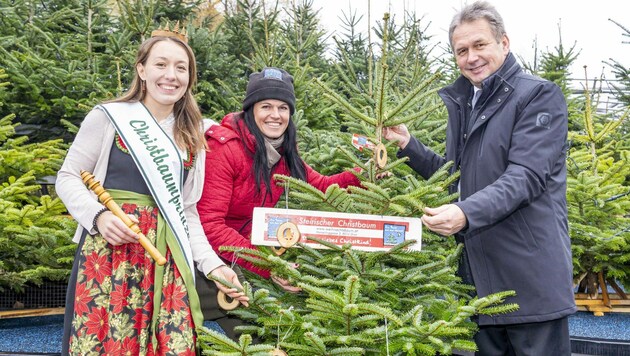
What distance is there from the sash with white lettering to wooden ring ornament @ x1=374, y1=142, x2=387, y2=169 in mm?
902

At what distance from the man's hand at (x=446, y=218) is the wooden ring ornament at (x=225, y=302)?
0.91 m

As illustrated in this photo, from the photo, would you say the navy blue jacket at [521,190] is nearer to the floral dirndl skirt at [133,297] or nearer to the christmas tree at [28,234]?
the floral dirndl skirt at [133,297]

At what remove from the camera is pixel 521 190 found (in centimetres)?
250

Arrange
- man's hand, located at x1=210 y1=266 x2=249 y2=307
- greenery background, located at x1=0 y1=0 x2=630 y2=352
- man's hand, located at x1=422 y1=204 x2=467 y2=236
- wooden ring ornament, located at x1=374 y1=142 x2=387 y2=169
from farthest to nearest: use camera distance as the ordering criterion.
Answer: greenery background, located at x1=0 y1=0 x2=630 y2=352, wooden ring ornament, located at x1=374 y1=142 x2=387 y2=169, man's hand, located at x1=210 y1=266 x2=249 y2=307, man's hand, located at x1=422 y1=204 x2=467 y2=236

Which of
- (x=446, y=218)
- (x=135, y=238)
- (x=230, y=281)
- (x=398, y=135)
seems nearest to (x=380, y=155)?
(x=398, y=135)

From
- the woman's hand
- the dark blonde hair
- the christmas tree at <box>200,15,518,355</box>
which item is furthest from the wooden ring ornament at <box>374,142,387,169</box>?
the woman's hand

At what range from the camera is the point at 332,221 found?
258 centimetres

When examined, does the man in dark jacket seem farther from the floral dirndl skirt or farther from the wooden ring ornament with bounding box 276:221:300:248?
the floral dirndl skirt

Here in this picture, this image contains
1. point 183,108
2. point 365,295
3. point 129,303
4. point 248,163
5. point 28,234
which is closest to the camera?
point 129,303

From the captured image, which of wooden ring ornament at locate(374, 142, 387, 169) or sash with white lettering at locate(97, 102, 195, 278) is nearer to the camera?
sash with white lettering at locate(97, 102, 195, 278)

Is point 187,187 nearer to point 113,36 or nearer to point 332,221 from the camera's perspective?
point 332,221

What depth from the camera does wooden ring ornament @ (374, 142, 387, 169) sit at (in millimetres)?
2762

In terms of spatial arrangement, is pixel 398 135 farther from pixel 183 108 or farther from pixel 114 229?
pixel 114 229

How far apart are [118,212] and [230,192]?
0.63m
